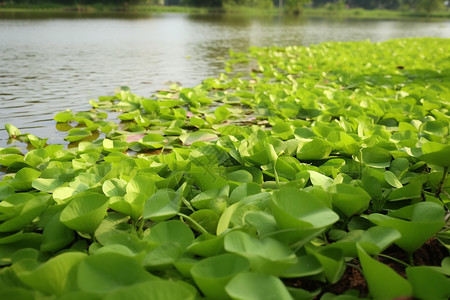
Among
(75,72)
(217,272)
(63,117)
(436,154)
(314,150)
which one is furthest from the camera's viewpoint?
(75,72)

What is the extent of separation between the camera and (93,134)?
1826 millimetres

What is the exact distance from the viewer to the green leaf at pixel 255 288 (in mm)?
520

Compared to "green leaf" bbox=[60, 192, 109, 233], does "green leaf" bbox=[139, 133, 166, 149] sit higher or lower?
lower

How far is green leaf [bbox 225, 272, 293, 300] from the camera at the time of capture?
52 centimetres

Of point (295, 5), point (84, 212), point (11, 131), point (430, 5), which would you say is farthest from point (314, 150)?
point (430, 5)

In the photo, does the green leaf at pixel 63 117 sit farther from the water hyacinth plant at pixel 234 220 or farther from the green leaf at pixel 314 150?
the green leaf at pixel 314 150

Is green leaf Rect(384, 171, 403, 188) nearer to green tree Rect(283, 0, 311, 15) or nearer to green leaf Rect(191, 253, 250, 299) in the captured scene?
green leaf Rect(191, 253, 250, 299)

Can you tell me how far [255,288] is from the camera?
54 centimetres

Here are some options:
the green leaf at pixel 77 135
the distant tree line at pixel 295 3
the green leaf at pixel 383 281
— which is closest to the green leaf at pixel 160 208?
the green leaf at pixel 383 281

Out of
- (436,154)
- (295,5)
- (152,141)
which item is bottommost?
(152,141)

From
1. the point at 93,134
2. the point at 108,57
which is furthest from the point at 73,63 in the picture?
the point at 93,134

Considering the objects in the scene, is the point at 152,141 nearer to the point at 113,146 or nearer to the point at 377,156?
the point at 113,146

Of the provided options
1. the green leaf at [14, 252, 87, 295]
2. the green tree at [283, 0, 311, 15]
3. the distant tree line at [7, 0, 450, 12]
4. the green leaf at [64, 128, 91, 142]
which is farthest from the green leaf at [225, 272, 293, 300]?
the green tree at [283, 0, 311, 15]

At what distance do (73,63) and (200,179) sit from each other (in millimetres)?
3911
